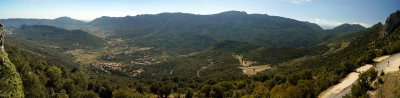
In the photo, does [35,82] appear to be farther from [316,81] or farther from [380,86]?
[380,86]

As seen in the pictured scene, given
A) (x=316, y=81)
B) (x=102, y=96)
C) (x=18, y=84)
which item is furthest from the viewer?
(x=102, y=96)

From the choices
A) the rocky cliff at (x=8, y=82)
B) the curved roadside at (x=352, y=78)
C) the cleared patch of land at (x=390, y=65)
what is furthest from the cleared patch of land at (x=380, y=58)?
the rocky cliff at (x=8, y=82)

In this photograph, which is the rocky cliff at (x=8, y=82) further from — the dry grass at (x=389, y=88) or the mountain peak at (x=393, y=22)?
the mountain peak at (x=393, y=22)

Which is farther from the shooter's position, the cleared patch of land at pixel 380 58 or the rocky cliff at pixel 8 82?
the cleared patch of land at pixel 380 58

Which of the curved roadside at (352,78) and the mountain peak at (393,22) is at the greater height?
the mountain peak at (393,22)

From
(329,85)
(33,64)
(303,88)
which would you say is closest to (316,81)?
(329,85)

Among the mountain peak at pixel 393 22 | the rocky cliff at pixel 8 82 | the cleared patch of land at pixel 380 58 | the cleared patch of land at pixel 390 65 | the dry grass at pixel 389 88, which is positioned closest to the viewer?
the dry grass at pixel 389 88

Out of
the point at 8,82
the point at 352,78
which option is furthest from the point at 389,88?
the point at 8,82

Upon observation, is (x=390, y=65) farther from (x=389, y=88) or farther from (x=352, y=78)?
(x=389, y=88)

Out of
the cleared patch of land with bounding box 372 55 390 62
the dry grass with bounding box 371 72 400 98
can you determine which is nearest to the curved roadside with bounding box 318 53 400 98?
the cleared patch of land with bounding box 372 55 390 62

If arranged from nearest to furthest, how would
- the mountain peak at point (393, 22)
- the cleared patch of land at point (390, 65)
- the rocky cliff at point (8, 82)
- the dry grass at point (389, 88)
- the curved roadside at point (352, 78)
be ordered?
the dry grass at point (389, 88) < the rocky cliff at point (8, 82) < the curved roadside at point (352, 78) < the cleared patch of land at point (390, 65) < the mountain peak at point (393, 22)

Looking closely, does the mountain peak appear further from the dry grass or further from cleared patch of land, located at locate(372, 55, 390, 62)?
the dry grass
